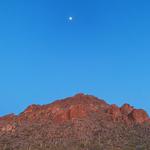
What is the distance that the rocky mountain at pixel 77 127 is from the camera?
11869 centimetres

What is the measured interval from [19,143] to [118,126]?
113 feet

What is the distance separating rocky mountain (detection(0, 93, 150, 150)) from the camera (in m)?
119

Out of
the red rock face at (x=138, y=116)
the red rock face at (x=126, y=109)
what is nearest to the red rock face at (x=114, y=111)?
the red rock face at (x=126, y=109)

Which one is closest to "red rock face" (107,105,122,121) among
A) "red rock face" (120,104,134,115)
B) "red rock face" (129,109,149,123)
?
"red rock face" (120,104,134,115)

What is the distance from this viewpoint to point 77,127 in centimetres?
13688

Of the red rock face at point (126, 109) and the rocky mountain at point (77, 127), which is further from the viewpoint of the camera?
the red rock face at point (126, 109)

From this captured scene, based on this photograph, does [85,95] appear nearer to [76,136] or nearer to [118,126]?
[118,126]

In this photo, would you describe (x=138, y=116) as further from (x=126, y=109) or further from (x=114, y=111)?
(x=126, y=109)

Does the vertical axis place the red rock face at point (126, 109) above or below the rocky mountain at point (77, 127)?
above

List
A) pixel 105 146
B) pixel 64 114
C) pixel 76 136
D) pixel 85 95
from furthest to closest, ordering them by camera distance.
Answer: pixel 85 95, pixel 64 114, pixel 76 136, pixel 105 146

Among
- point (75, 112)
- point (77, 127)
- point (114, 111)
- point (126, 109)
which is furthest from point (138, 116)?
point (77, 127)

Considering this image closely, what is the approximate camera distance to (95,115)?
15238 centimetres

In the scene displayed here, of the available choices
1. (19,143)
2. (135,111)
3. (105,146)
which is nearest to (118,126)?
(135,111)

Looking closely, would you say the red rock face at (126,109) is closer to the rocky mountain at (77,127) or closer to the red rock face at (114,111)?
the rocky mountain at (77,127)
